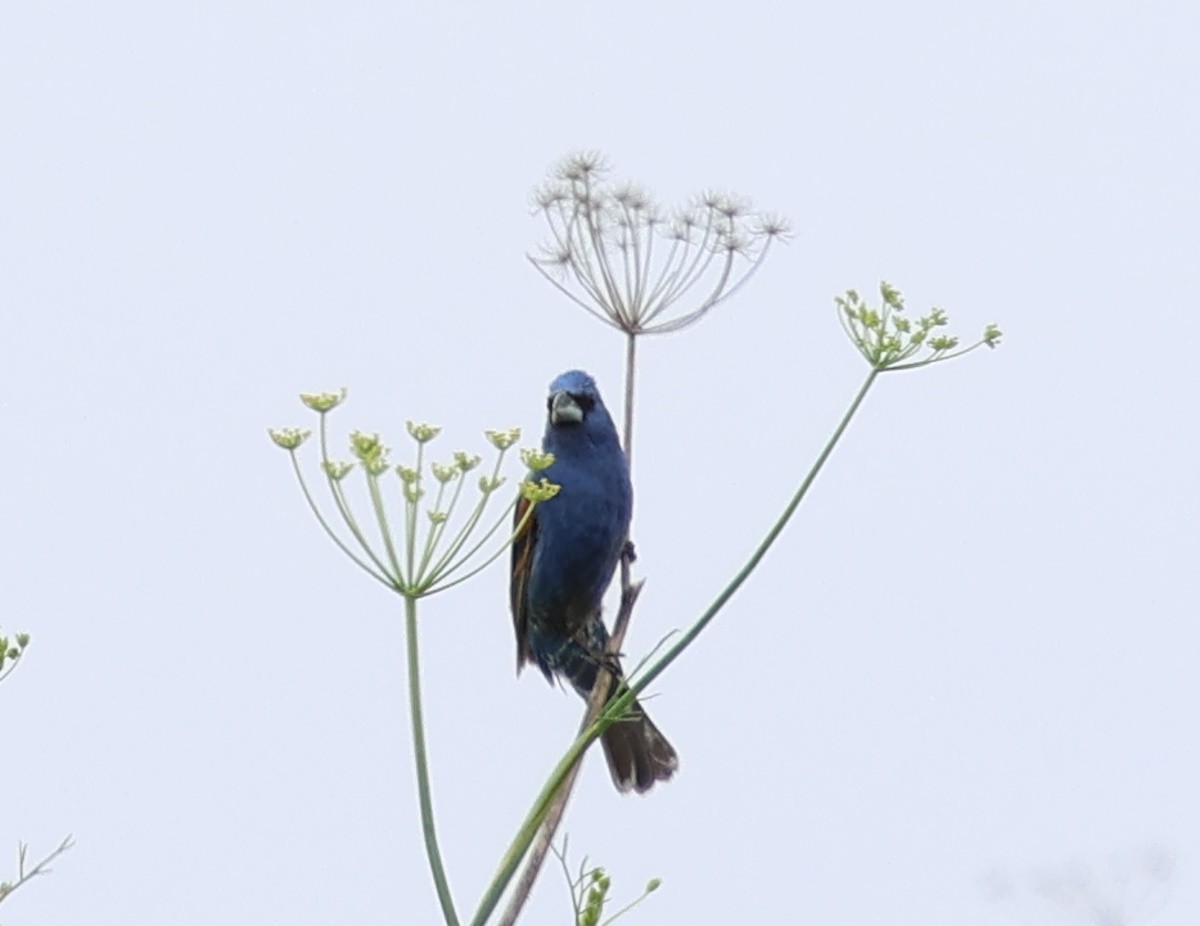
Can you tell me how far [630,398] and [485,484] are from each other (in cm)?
64

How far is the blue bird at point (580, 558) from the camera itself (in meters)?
5.62

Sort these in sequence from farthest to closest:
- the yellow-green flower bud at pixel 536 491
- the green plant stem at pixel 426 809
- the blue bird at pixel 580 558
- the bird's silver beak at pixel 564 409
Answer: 1. the blue bird at pixel 580 558
2. the bird's silver beak at pixel 564 409
3. the yellow-green flower bud at pixel 536 491
4. the green plant stem at pixel 426 809

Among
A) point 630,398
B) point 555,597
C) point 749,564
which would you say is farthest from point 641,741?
point 749,564

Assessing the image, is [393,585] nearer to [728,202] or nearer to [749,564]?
[749,564]

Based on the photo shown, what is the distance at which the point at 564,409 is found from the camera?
5.47m

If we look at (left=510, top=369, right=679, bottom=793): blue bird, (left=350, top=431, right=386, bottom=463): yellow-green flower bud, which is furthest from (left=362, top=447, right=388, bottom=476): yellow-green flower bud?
(left=510, top=369, right=679, bottom=793): blue bird

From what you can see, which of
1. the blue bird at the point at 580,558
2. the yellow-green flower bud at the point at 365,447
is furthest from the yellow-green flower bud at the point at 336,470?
the blue bird at the point at 580,558

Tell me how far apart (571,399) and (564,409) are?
2.2 inches

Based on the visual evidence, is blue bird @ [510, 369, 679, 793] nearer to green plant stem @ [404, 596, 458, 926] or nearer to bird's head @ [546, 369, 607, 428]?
bird's head @ [546, 369, 607, 428]

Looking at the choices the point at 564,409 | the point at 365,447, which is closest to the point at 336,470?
the point at 365,447

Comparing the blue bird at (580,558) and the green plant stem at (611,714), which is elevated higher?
the blue bird at (580,558)

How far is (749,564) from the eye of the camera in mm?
2904

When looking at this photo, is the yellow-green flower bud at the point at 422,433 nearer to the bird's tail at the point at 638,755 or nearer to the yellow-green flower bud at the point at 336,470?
the yellow-green flower bud at the point at 336,470

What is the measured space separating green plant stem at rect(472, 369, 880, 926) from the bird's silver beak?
7.99 feet
